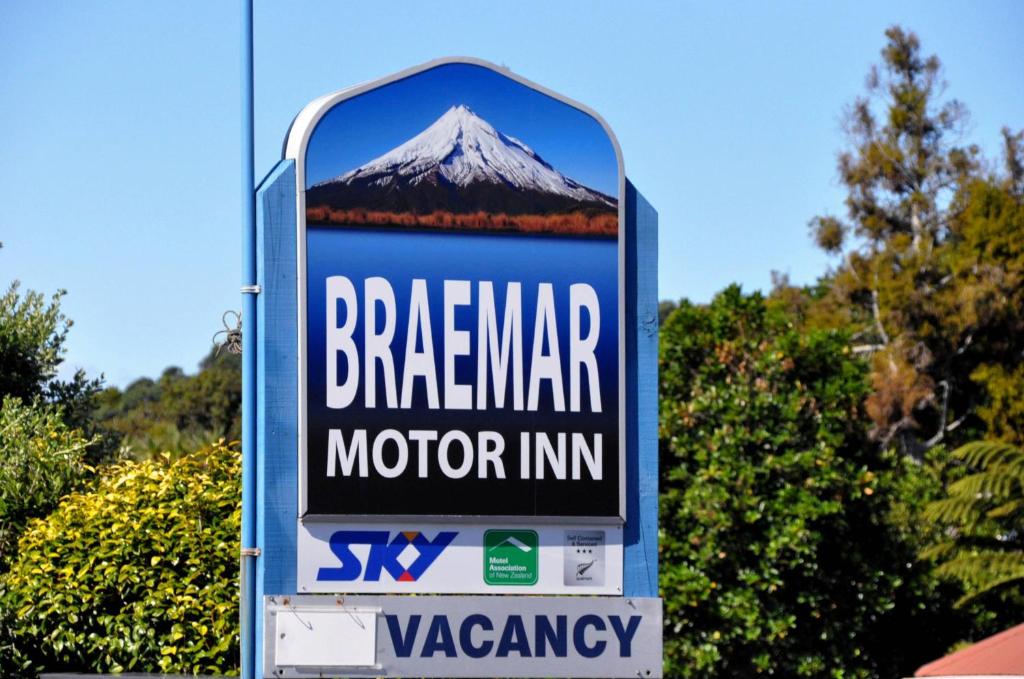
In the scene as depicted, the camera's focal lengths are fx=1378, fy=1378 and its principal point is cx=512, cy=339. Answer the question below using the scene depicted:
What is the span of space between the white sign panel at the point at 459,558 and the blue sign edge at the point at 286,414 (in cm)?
10

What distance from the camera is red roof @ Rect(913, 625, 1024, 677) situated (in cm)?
1250

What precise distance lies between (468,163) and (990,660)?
8.34m

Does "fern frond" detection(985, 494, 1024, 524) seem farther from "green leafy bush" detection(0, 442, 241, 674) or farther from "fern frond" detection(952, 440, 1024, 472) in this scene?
"green leafy bush" detection(0, 442, 241, 674)

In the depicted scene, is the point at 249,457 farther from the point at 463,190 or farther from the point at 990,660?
the point at 990,660

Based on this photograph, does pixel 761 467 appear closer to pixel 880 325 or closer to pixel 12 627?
pixel 12 627

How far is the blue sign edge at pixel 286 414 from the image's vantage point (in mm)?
6613

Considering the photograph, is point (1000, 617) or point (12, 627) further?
point (1000, 617)

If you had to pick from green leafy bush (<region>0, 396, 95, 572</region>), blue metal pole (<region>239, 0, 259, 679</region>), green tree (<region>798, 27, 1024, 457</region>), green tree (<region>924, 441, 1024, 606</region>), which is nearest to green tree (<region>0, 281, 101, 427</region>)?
green leafy bush (<region>0, 396, 95, 572</region>)

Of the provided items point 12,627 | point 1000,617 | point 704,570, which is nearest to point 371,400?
point 12,627

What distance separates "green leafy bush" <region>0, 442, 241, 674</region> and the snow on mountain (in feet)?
10.4

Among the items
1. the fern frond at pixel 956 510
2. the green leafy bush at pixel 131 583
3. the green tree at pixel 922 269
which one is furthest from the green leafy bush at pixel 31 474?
the green tree at pixel 922 269

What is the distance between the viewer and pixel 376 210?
6.86 m

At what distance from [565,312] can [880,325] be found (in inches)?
1380

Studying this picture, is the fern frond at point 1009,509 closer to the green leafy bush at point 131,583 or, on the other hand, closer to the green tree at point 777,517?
the green tree at point 777,517
